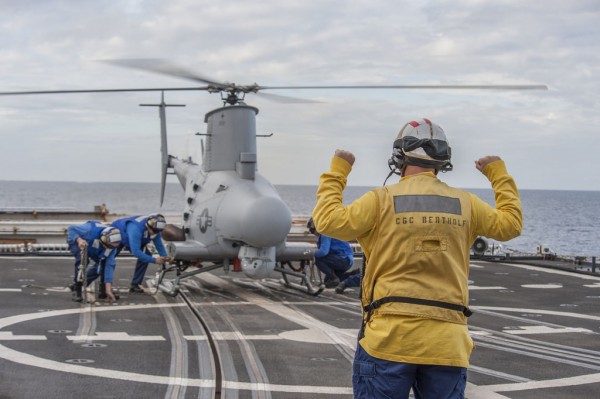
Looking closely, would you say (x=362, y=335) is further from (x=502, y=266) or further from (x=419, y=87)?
(x=502, y=266)

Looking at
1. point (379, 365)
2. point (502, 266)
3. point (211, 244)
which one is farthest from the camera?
point (502, 266)

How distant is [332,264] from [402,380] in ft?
44.2

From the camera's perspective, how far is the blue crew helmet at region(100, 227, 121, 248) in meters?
15.6

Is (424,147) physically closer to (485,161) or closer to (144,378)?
(485,161)

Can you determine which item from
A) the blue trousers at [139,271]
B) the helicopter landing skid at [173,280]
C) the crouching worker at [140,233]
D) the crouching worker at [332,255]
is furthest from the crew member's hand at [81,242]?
the crouching worker at [332,255]

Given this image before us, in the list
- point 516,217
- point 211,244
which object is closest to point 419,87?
point 211,244

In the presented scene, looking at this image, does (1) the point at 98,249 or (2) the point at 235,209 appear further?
(2) the point at 235,209

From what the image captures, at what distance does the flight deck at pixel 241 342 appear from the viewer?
8.86 m

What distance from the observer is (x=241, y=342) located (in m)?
11.5

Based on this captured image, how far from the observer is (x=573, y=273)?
74.8 feet

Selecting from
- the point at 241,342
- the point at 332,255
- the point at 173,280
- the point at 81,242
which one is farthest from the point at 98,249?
the point at 241,342

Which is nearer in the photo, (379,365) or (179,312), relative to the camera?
(379,365)

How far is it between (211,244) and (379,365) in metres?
13.1

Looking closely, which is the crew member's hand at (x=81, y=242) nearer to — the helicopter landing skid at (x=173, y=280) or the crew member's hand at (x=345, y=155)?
the helicopter landing skid at (x=173, y=280)
